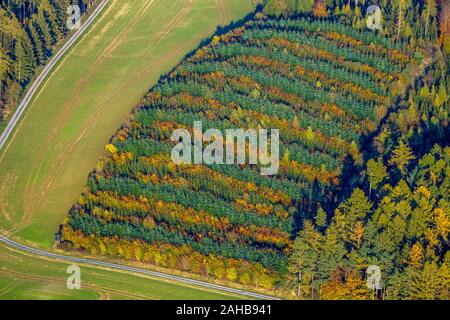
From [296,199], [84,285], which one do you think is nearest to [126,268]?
[84,285]

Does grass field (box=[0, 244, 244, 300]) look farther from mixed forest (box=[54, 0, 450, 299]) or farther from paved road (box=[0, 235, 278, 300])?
mixed forest (box=[54, 0, 450, 299])

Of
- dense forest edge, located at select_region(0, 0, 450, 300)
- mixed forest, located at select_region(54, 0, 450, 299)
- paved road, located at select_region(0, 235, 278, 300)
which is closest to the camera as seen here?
dense forest edge, located at select_region(0, 0, 450, 300)

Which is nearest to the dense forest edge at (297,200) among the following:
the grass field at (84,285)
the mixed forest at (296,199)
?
the mixed forest at (296,199)

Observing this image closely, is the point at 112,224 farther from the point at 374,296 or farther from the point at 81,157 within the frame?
the point at 374,296

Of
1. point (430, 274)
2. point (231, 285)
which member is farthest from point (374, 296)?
point (231, 285)

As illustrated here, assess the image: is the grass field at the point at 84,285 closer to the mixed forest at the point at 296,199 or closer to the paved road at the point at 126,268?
the paved road at the point at 126,268

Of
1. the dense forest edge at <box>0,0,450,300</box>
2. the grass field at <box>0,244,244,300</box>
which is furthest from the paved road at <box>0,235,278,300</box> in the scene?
the dense forest edge at <box>0,0,450,300</box>

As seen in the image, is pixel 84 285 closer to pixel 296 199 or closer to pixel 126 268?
pixel 126 268
